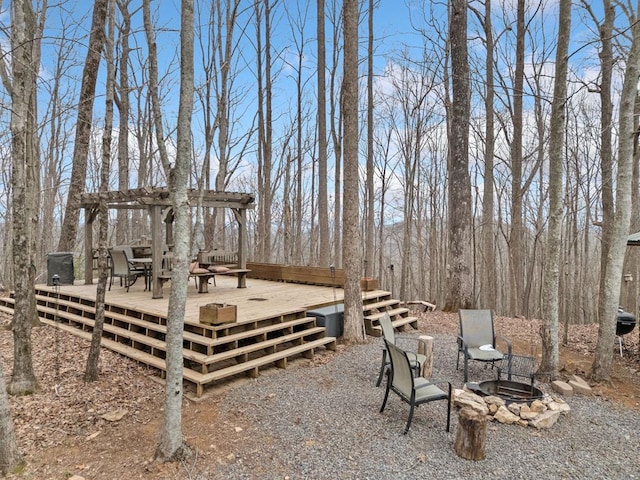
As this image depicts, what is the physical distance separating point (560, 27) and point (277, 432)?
556 cm

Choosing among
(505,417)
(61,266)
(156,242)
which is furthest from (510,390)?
(61,266)

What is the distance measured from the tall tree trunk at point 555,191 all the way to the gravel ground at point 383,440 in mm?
784

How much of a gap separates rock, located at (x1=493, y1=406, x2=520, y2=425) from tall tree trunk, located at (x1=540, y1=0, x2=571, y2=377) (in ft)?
4.70

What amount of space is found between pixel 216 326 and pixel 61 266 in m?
5.39

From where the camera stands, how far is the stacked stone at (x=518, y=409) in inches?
140

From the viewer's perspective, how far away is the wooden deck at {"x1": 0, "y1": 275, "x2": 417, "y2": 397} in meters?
4.61

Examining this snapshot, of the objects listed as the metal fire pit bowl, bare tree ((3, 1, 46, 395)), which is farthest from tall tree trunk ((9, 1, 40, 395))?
the metal fire pit bowl

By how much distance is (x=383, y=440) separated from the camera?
129 inches

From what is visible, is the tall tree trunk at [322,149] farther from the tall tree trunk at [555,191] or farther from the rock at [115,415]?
the rock at [115,415]

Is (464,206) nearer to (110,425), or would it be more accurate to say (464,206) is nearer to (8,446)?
(110,425)

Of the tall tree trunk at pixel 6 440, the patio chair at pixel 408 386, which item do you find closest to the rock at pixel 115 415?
the tall tree trunk at pixel 6 440

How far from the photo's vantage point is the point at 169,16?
28.8 feet

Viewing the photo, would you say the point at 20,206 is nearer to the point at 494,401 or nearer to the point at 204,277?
the point at 204,277

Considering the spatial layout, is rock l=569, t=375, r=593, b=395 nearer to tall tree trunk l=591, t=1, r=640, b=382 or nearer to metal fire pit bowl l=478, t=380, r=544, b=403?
tall tree trunk l=591, t=1, r=640, b=382
